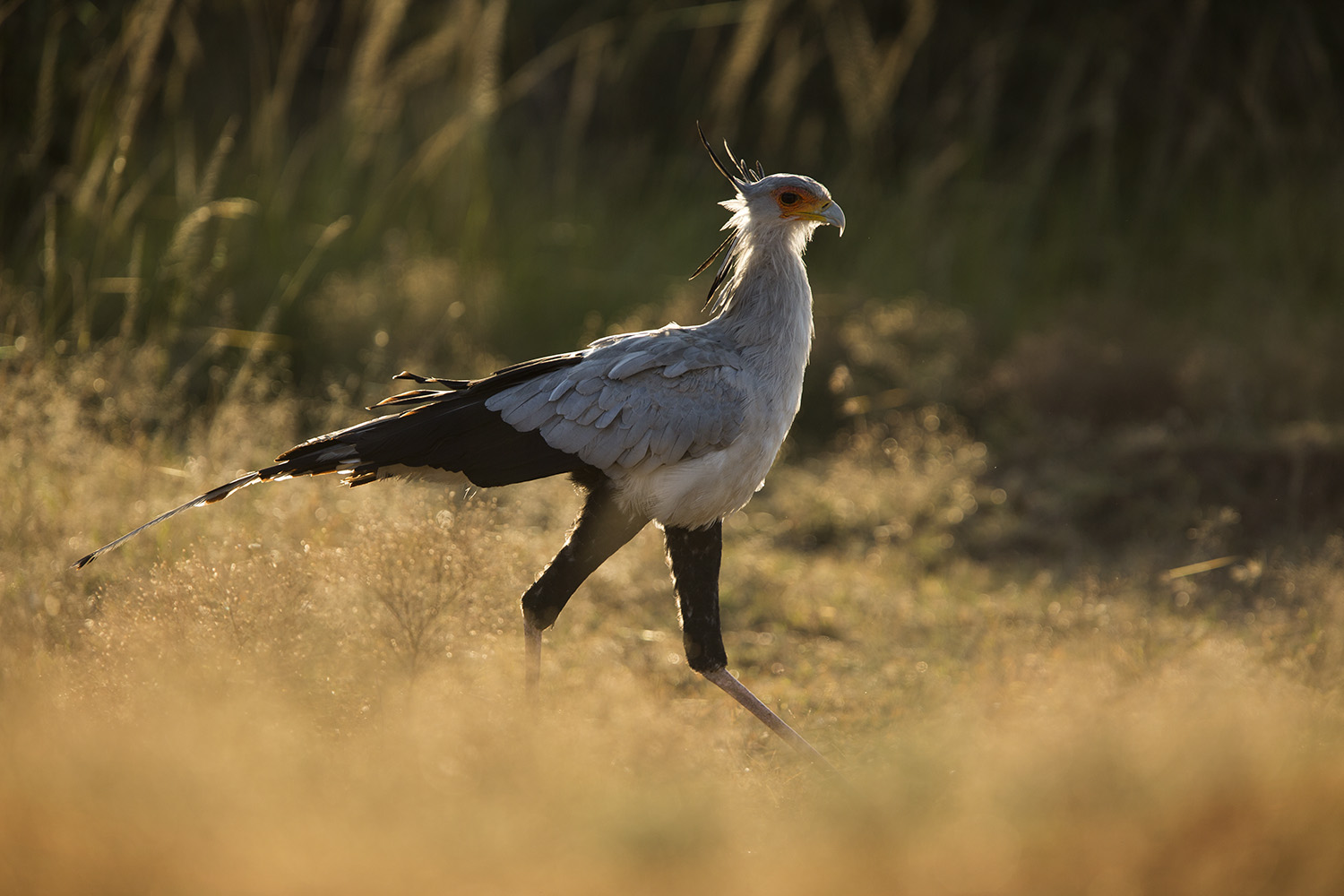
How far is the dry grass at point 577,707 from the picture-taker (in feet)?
6.51

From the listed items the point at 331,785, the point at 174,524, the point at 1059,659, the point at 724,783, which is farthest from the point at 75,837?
the point at 1059,659

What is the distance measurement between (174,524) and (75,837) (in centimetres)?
243

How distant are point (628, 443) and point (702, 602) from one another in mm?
581

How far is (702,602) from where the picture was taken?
3473 millimetres

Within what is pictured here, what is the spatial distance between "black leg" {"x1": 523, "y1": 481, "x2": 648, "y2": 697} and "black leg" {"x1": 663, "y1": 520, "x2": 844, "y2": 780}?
0.53ft

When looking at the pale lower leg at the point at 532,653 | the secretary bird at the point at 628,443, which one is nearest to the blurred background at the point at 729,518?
the pale lower leg at the point at 532,653

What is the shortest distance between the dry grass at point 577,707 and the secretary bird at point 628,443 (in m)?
0.26

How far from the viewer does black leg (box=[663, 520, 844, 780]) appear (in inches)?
135

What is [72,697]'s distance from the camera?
9.16 feet

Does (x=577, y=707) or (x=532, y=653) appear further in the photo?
(x=532, y=653)

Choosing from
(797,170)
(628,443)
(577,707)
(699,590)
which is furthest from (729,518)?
(797,170)

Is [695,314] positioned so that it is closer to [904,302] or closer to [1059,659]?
[904,302]

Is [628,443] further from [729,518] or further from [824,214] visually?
[729,518]

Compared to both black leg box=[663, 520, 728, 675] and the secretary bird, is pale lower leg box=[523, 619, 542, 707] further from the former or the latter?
black leg box=[663, 520, 728, 675]
